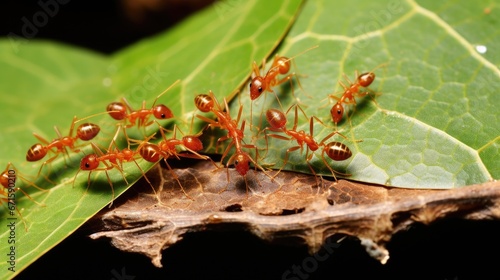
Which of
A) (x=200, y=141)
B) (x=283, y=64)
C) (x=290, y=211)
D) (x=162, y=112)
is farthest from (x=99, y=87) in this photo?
(x=290, y=211)

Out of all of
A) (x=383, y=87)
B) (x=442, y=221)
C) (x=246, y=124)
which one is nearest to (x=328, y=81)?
(x=383, y=87)

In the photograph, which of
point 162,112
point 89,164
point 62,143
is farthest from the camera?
point 62,143

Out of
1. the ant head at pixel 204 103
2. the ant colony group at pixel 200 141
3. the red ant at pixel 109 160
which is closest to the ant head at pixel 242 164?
the ant colony group at pixel 200 141

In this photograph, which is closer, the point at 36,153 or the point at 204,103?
the point at 204,103

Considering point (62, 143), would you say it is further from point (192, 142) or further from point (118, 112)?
point (192, 142)

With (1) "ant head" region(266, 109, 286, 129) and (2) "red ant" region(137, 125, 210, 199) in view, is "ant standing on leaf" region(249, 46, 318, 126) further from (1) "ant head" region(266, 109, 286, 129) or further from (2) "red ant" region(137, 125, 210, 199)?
(2) "red ant" region(137, 125, 210, 199)

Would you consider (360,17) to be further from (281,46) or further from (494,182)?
(494,182)

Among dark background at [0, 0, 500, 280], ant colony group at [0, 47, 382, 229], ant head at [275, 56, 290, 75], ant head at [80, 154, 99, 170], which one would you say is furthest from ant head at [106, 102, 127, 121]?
ant head at [275, 56, 290, 75]
